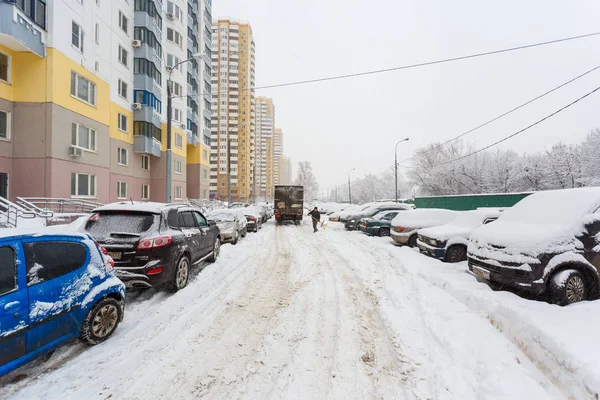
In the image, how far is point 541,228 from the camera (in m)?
5.20

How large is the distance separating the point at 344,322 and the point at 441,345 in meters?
1.34

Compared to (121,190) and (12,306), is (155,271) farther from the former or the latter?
(121,190)

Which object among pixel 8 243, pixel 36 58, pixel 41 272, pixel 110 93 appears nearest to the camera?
pixel 8 243

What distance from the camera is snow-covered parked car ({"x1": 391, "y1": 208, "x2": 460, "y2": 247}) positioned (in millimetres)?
10922

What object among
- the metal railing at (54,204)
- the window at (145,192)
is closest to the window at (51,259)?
the metal railing at (54,204)

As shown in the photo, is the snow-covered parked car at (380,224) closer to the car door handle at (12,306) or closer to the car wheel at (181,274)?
the car wheel at (181,274)

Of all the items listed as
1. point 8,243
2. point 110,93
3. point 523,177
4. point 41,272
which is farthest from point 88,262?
point 523,177

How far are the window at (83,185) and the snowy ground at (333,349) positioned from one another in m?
14.0

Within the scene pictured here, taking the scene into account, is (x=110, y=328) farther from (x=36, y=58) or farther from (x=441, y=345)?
(x=36, y=58)

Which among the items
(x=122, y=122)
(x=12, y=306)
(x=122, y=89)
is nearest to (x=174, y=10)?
(x=122, y=89)

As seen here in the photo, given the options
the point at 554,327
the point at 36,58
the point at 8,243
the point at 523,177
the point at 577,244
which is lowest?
the point at 554,327

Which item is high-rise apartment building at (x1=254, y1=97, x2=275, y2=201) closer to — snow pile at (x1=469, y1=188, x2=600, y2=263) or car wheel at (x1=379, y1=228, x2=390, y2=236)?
car wheel at (x1=379, y1=228, x2=390, y2=236)

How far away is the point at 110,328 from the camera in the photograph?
151 inches

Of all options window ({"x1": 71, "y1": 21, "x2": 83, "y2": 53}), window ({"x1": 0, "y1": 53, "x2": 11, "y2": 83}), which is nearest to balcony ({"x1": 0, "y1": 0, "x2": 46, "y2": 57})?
window ({"x1": 0, "y1": 53, "x2": 11, "y2": 83})
